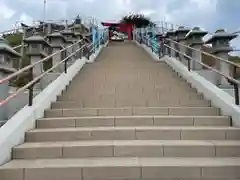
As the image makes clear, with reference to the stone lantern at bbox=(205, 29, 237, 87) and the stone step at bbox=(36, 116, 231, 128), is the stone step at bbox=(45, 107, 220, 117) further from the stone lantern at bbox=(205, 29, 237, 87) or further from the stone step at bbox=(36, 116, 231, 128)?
the stone lantern at bbox=(205, 29, 237, 87)

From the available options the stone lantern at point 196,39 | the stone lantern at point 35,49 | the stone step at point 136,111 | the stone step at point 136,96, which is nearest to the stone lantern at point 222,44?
the stone lantern at point 196,39

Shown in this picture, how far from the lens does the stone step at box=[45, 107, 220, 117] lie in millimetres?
5152

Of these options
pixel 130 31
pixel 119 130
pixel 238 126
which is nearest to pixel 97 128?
pixel 119 130

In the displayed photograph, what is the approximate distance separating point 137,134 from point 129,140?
16cm

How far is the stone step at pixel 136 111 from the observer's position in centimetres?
515

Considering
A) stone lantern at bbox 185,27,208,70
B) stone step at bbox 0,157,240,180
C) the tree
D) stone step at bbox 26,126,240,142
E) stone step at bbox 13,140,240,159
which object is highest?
the tree

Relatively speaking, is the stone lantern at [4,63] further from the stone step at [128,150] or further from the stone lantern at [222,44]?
the stone lantern at [222,44]

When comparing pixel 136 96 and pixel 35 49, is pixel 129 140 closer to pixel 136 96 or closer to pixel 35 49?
pixel 136 96

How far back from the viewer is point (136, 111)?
516 cm

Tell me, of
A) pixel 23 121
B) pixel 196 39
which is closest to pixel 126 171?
pixel 23 121

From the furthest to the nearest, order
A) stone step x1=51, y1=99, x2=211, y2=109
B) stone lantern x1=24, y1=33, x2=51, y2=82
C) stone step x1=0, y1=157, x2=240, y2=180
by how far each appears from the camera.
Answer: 1. stone lantern x1=24, y1=33, x2=51, y2=82
2. stone step x1=51, y1=99, x2=211, y2=109
3. stone step x1=0, y1=157, x2=240, y2=180

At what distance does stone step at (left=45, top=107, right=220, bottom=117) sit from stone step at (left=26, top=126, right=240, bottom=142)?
0.83 meters

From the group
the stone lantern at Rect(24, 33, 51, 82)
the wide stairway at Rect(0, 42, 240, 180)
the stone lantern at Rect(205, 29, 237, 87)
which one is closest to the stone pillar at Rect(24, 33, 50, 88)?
the stone lantern at Rect(24, 33, 51, 82)

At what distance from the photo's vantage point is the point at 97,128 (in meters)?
4.50
